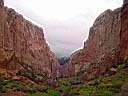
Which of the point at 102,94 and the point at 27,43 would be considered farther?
the point at 27,43

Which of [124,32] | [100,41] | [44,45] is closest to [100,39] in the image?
[100,41]

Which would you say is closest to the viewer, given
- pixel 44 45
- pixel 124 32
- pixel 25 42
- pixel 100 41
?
pixel 124 32

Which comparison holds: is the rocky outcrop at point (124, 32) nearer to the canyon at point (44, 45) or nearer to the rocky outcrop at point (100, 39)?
the canyon at point (44, 45)

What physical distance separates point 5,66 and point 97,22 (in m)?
82.7

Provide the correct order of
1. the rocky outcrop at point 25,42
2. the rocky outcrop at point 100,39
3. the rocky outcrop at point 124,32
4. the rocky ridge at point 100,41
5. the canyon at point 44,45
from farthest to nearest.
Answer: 1. the rocky outcrop at point 100,39
2. the rocky ridge at point 100,41
3. the canyon at point 44,45
4. the rocky outcrop at point 25,42
5. the rocky outcrop at point 124,32

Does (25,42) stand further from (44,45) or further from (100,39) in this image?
(44,45)

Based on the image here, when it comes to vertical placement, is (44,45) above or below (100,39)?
above

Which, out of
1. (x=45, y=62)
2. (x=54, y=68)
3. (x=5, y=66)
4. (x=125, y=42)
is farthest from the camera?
(x=54, y=68)

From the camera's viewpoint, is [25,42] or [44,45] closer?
[25,42]

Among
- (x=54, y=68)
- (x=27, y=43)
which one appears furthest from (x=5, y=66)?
(x=54, y=68)

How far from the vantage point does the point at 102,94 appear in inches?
1877

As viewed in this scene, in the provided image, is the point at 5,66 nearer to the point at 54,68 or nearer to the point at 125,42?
the point at 125,42

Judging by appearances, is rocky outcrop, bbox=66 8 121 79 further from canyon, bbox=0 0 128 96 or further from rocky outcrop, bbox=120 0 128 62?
rocky outcrop, bbox=120 0 128 62

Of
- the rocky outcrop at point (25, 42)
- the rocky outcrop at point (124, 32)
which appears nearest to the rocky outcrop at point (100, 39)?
the rocky outcrop at point (25, 42)
